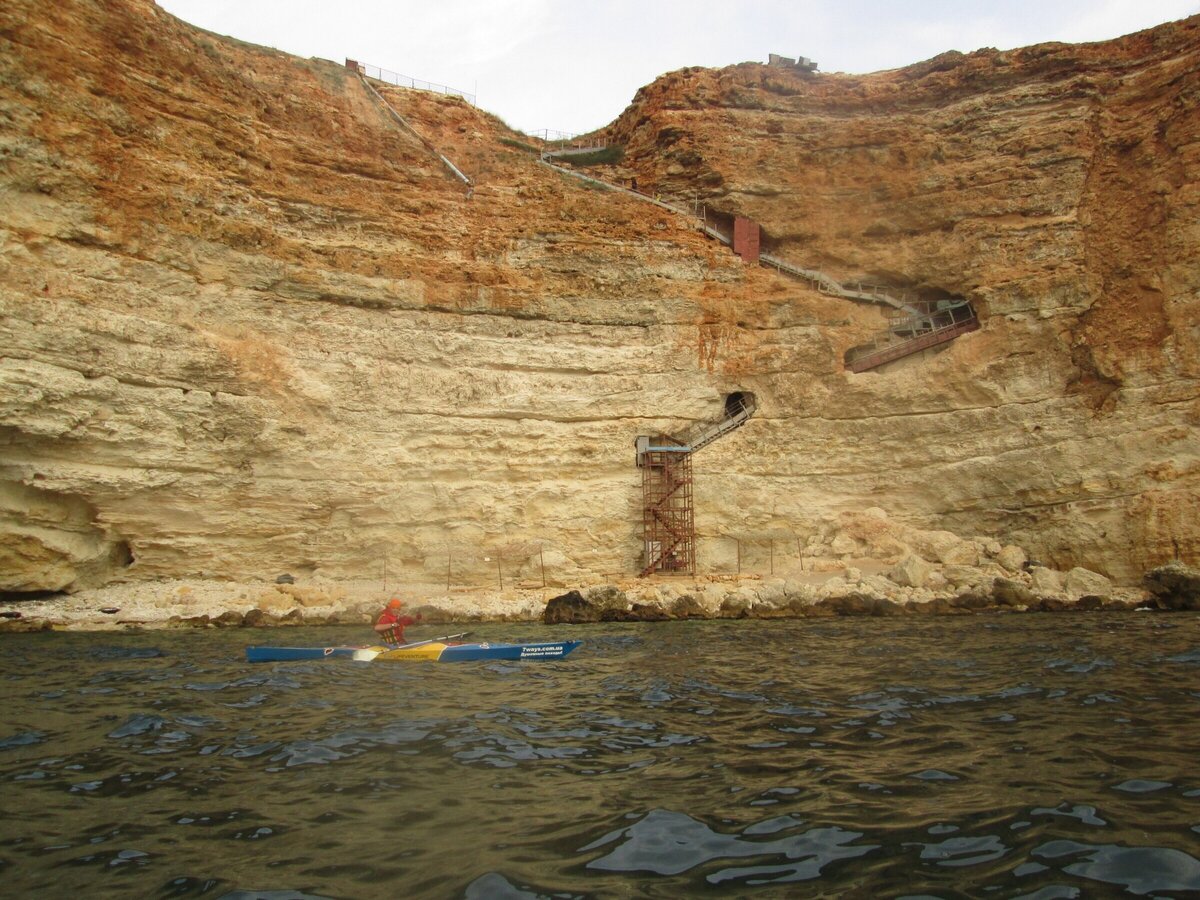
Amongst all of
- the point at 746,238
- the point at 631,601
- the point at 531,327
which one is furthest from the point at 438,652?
the point at 746,238

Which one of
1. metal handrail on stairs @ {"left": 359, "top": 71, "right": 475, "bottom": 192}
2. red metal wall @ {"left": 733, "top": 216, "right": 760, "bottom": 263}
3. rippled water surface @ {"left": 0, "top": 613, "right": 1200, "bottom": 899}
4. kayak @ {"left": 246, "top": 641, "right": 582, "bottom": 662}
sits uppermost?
metal handrail on stairs @ {"left": 359, "top": 71, "right": 475, "bottom": 192}

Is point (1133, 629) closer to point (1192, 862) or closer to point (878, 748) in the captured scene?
point (878, 748)

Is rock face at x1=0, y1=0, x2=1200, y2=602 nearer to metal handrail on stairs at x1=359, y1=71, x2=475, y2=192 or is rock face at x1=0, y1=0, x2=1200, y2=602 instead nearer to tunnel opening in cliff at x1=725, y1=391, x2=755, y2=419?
tunnel opening in cliff at x1=725, y1=391, x2=755, y2=419

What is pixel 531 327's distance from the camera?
2484 cm

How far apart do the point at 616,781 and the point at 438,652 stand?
7882 millimetres

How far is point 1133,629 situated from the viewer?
45.8 ft


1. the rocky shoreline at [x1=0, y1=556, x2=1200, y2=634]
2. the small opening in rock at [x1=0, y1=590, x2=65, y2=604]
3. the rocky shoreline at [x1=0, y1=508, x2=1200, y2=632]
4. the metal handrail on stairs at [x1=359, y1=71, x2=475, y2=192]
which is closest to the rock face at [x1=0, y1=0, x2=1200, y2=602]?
the small opening in rock at [x1=0, y1=590, x2=65, y2=604]

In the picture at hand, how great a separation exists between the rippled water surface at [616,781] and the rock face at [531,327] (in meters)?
9.95

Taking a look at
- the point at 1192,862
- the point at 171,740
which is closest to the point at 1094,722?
the point at 1192,862

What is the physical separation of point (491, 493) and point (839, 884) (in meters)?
19.7

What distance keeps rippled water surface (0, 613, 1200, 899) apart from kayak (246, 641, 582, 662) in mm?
1853

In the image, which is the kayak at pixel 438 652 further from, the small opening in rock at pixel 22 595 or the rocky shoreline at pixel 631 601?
the small opening in rock at pixel 22 595

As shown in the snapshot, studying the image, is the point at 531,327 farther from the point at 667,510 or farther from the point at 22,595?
the point at 22,595

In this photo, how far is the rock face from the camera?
19.0 m
